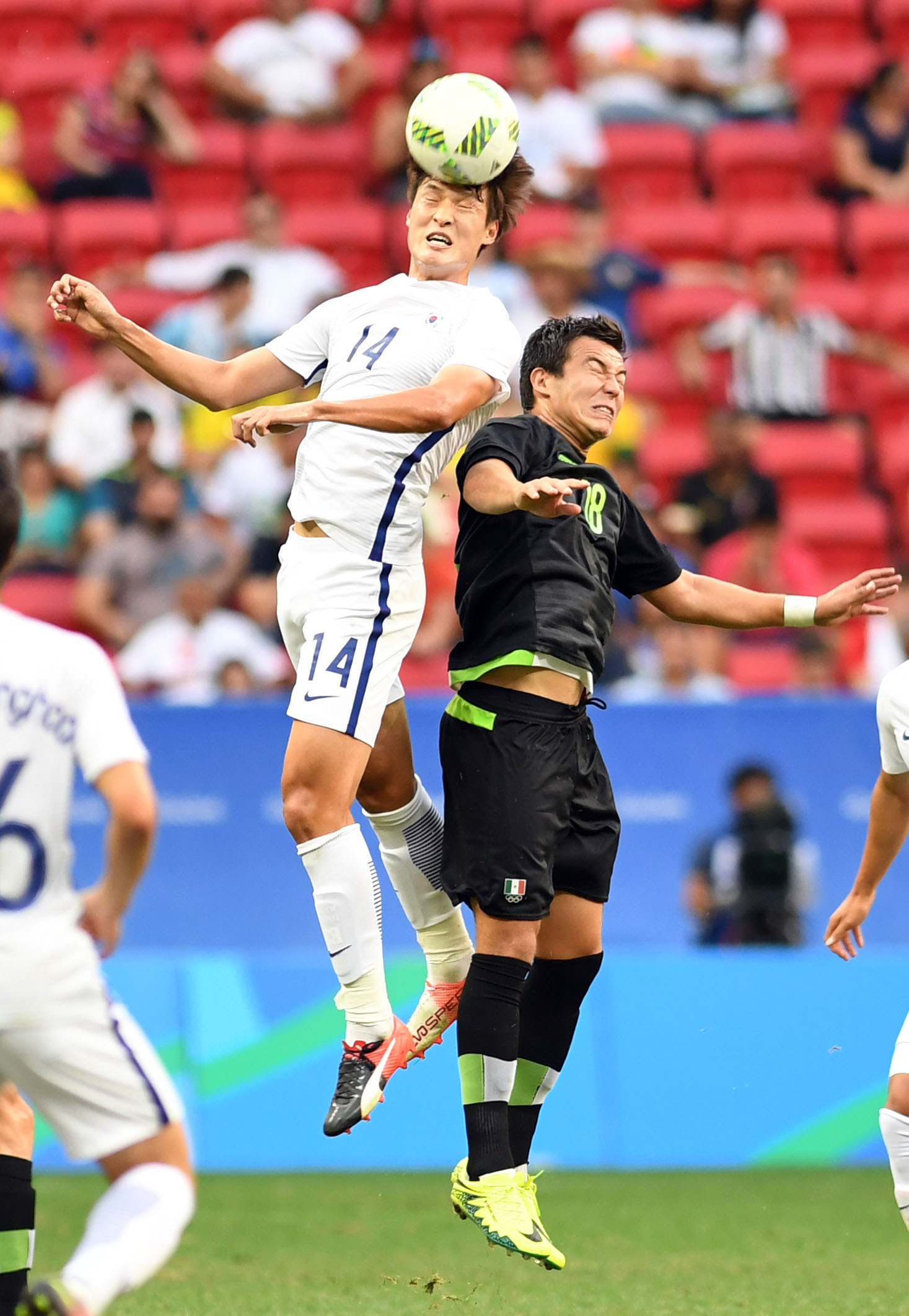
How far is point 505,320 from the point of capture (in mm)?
5176

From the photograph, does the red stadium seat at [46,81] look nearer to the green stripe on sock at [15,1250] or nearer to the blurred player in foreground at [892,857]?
the blurred player in foreground at [892,857]

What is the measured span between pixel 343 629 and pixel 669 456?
23.5 feet

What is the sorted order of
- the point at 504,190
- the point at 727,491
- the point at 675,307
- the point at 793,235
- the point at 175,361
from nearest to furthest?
the point at 175,361 → the point at 504,190 → the point at 727,491 → the point at 675,307 → the point at 793,235

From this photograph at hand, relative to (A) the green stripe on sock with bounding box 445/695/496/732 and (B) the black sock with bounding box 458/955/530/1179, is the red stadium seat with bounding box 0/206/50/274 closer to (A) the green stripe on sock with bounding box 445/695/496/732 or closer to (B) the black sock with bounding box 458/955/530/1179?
(A) the green stripe on sock with bounding box 445/695/496/732

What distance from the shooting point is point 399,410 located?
186 inches

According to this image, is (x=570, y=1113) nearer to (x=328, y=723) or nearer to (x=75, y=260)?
(x=328, y=723)

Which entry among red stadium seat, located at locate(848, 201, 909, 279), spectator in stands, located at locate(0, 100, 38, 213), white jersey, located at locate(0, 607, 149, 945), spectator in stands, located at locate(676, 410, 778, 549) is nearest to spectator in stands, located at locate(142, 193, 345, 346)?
spectator in stands, located at locate(0, 100, 38, 213)

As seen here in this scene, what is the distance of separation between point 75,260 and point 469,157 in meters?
8.14

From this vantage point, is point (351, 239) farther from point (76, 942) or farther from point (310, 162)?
point (76, 942)

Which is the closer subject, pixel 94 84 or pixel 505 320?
pixel 505 320

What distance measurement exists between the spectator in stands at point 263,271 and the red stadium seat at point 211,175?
1002mm

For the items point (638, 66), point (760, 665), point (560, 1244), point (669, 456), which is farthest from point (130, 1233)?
point (638, 66)

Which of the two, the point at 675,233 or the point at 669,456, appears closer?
the point at 669,456

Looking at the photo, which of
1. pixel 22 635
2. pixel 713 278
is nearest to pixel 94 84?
pixel 713 278
